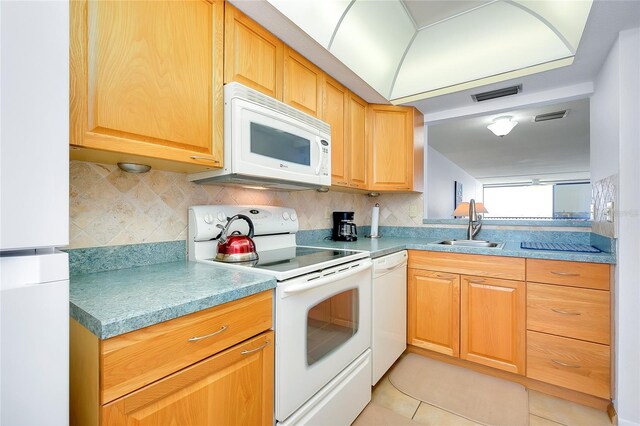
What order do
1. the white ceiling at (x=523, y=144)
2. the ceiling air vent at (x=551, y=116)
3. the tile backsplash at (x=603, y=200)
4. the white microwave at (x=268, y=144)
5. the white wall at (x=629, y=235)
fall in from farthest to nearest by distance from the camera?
the white ceiling at (x=523, y=144)
the ceiling air vent at (x=551, y=116)
the tile backsplash at (x=603, y=200)
the white wall at (x=629, y=235)
the white microwave at (x=268, y=144)

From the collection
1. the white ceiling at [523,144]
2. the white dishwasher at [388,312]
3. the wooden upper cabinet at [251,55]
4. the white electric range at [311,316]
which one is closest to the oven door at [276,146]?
the wooden upper cabinet at [251,55]

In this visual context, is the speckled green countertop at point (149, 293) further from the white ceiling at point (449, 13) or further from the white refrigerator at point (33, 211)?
the white ceiling at point (449, 13)

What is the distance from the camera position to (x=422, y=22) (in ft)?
7.12

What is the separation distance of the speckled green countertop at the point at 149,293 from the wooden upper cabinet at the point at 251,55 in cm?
90

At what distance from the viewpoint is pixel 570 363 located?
67.6 inches

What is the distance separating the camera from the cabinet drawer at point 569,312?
5.39 ft

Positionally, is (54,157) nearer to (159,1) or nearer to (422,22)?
(159,1)

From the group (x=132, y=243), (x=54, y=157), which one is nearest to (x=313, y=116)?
(x=132, y=243)

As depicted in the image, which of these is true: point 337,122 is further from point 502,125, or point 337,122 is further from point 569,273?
point 502,125

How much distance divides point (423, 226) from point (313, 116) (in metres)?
1.58

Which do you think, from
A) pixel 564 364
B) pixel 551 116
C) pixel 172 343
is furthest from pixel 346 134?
pixel 551 116

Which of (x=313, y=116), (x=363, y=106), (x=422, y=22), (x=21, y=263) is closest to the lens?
(x=21, y=263)

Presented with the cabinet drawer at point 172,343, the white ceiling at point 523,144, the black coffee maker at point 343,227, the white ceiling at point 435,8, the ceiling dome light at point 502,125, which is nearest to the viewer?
the cabinet drawer at point 172,343

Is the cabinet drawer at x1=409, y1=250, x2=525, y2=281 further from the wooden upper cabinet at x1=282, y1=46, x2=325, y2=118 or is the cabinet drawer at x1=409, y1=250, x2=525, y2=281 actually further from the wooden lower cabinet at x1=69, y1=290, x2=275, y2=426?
the wooden lower cabinet at x1=69, y1=290, x2=275, y2=426
